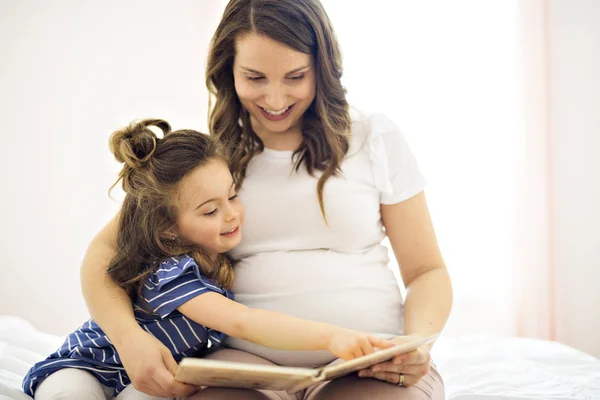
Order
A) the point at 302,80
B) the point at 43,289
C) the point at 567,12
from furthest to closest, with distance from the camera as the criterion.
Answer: the point at 43,289 → the point at 567,12 → the point at 302,80

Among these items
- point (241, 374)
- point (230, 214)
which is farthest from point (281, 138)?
point (241, 374)

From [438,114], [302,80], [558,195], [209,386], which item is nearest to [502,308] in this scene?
[558,195]

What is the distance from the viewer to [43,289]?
3201 mm

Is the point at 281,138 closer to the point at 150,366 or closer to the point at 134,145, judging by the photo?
the point at 134,145

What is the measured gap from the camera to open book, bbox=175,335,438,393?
978 millimetres

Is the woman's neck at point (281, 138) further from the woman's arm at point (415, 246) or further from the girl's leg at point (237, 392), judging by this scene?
the girl's leg at point (237, 392)

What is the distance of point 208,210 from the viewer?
1463 millimetres

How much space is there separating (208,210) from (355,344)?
0.51m

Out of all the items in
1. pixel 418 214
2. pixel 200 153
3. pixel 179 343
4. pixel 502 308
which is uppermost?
pixel 200 153

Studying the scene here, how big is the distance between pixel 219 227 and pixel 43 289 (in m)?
2.07

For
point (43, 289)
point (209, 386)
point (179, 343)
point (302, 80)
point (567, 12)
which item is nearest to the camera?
point (209, 386)

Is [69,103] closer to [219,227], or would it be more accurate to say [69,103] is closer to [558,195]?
[219,227]

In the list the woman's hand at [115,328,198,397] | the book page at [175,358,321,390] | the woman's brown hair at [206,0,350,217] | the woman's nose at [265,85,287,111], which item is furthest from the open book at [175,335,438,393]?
the woman's nose at [265,85,287,111]

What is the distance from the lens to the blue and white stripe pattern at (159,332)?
137cm
